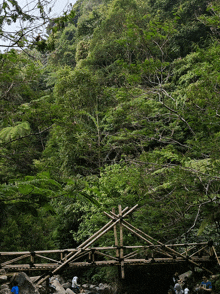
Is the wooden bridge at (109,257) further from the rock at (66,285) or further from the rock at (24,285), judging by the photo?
the rock at (66,285)

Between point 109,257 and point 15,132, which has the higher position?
point 15,132

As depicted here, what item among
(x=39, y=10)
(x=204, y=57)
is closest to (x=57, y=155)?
(x=204, y=57)

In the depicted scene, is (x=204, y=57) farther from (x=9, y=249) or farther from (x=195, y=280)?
(x=9, y=249)

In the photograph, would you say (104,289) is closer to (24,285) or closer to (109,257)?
(109,257)

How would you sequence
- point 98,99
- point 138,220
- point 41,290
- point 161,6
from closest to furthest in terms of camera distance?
point 138,220 < point 41,290 < point 98,99 < point 161,6

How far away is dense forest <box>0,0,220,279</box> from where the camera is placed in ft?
A: 11.7

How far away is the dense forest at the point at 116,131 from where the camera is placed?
3.57 m

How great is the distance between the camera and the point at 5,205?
76.9 inches

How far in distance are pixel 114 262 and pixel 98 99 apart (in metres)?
10.7

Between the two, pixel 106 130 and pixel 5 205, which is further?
pixel 106 130

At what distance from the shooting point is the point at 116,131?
16406 mm

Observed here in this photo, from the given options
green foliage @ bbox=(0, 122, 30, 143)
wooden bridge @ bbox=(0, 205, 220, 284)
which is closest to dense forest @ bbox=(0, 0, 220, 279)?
green foliage @ bbox=(0, 122, 30, 143)

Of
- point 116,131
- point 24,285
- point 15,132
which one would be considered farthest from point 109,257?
point 116,131

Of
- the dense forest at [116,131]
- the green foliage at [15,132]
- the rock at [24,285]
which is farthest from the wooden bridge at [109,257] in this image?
the green foliage at [15,132]
